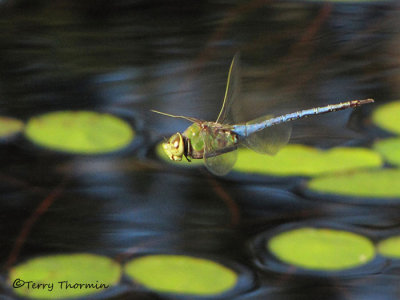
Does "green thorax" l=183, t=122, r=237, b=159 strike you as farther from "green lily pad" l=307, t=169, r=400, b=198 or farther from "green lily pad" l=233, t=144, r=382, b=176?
"green lily pad" l=307, t=169, r=400, b=198

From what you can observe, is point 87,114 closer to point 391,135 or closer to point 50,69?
point 50,69

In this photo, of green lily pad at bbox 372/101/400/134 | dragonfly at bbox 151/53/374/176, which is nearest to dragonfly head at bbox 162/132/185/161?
dragonfly at bbox 151/53/374/176

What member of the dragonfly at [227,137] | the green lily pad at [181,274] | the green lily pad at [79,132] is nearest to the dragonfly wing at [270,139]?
the dragonfly at [227,137]

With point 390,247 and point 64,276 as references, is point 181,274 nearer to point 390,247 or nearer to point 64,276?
point 64,276

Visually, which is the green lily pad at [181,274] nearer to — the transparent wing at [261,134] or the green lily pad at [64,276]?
the green lily pad at [64,276]

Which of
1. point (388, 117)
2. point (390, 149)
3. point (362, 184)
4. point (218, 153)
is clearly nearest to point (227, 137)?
point (218, 153)

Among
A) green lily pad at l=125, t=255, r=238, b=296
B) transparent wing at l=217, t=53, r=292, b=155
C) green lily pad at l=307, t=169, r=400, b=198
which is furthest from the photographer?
green lily pad at l=307, t=169, r=400, b=198
